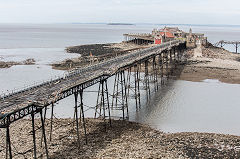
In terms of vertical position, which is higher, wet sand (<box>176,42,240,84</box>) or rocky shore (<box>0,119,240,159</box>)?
wet sand (<box>176,42,240,84</box>)

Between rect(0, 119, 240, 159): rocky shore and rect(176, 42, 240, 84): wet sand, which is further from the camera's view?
rect(176, 42, 240, 84): wet sand

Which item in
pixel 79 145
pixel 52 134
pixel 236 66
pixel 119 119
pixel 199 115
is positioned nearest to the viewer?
pixel 79 145

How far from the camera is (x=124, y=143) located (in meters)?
22.7

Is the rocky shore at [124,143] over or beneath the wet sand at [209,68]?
beneath

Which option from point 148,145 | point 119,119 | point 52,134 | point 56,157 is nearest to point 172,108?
point 119,119

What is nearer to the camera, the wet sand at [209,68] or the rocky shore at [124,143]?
the rocky shore at [124,143]

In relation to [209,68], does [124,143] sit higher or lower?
lower

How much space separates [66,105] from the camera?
3519 centimetres

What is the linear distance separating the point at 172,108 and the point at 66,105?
41.5ft

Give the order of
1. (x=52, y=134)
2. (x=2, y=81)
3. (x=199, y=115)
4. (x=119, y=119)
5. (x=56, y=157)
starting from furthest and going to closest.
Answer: (x=2, y=81) → (x=199, y=115) → (x=119, y=119) → (x=52, y=134) → (x=56, y=157)

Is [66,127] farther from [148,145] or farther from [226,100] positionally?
[226,100]

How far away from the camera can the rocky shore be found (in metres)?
20.8

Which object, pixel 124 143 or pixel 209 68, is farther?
pixel 209 68

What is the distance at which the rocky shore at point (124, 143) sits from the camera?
2083cm
